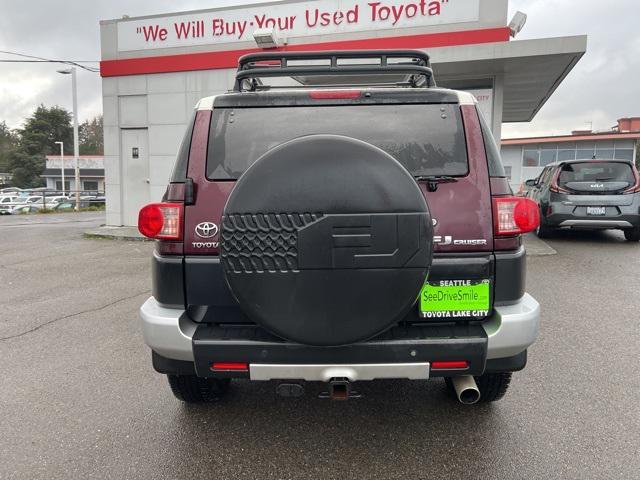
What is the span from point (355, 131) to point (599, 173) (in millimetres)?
8600

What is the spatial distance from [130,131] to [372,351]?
1227cm

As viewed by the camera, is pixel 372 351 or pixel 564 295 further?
pixel 564 295

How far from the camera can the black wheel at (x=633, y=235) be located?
31.5ft

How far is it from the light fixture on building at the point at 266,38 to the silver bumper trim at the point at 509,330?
33.2ft

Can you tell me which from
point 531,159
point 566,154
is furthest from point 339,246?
point 566,154

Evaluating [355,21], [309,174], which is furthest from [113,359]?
[355,21]

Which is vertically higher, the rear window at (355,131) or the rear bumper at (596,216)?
the rear window at (355,131)

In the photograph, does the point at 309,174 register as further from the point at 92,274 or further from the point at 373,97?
the point at 92,274

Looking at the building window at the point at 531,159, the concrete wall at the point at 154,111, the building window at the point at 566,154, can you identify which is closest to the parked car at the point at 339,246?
the concrete wall at the point at 154,111

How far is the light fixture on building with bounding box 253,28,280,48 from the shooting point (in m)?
10.9

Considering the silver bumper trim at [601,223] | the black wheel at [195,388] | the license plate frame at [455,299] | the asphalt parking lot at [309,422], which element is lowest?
the asphalt parking lot at [309,422]

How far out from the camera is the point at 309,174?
2.02 metres

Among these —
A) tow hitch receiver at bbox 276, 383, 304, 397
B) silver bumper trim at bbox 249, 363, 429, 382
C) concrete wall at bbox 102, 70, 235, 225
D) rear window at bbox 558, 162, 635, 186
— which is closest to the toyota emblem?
silver bumper trim at bbox 249, 363, 429, 382

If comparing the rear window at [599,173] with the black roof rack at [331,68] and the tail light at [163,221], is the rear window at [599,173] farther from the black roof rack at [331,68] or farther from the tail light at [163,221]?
the tail light at [163,221]
